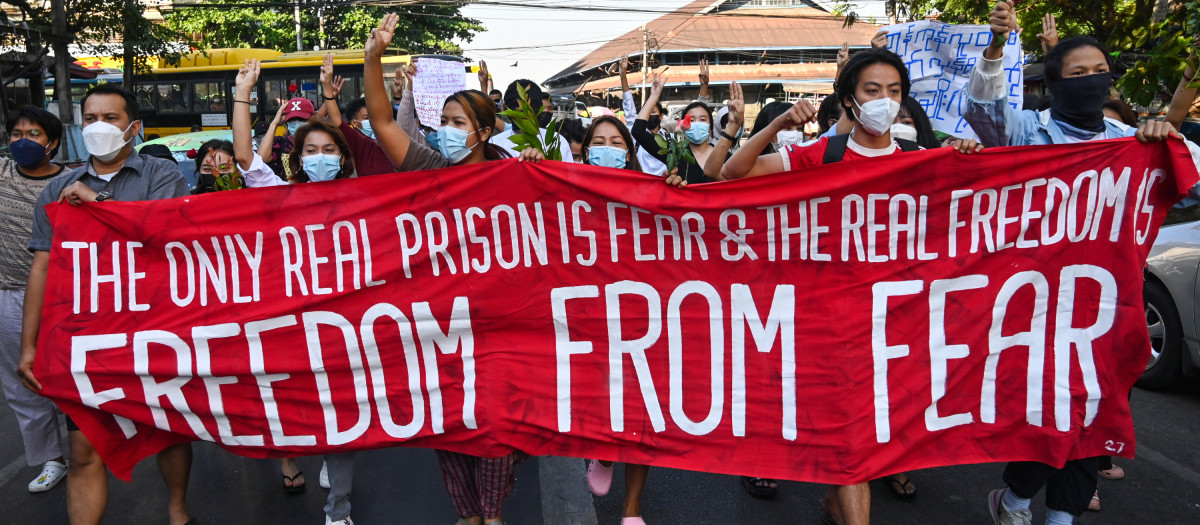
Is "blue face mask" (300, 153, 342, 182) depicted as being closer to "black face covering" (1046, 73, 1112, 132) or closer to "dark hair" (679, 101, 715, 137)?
"dark hair" (679, 101, 715, 137)

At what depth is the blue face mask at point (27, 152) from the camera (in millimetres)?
4043

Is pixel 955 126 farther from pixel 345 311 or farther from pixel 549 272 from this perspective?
pixel 345 311

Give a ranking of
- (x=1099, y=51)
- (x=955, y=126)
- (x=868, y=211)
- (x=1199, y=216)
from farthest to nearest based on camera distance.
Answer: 1. (x=1199, y=216)
2. (x=955, y=126)
3. (x=1099, y=51)
4. (x=868, y=211)

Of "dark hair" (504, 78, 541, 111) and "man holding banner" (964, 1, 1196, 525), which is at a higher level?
"dark hair" (504, 78, 541, 111)

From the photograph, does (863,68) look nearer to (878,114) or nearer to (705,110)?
(878,114)

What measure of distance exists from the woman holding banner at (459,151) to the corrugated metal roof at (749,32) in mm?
44470

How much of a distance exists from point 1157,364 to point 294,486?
4912 millimetres

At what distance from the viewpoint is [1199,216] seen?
5.15 m

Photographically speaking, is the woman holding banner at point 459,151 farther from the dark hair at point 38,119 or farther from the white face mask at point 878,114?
the dark hair at point 38,119

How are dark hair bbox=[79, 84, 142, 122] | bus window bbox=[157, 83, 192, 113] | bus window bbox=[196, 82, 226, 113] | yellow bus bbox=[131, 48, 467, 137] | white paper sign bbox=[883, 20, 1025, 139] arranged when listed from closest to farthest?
dark hair bbox=[79, 84, 142, 122] → white paper sign bbox=[883, 20, 1025, 139] → yellow bus bbox=[131, 48, 467, 137] → bus window bbox=[196, 82, 226, 113] → bus window bbox=[157, 83, 192, 113]

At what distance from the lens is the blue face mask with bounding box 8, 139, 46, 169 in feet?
13.3

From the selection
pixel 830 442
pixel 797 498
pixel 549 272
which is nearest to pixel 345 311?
pixel 549 272

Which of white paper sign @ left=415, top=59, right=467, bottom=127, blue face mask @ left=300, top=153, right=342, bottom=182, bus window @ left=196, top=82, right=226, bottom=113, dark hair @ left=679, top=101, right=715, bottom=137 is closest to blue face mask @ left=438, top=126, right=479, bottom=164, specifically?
blue face mask @ left=300, top=153, right=342, bottom=182

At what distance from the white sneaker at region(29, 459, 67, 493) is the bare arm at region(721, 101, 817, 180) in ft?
11.2
